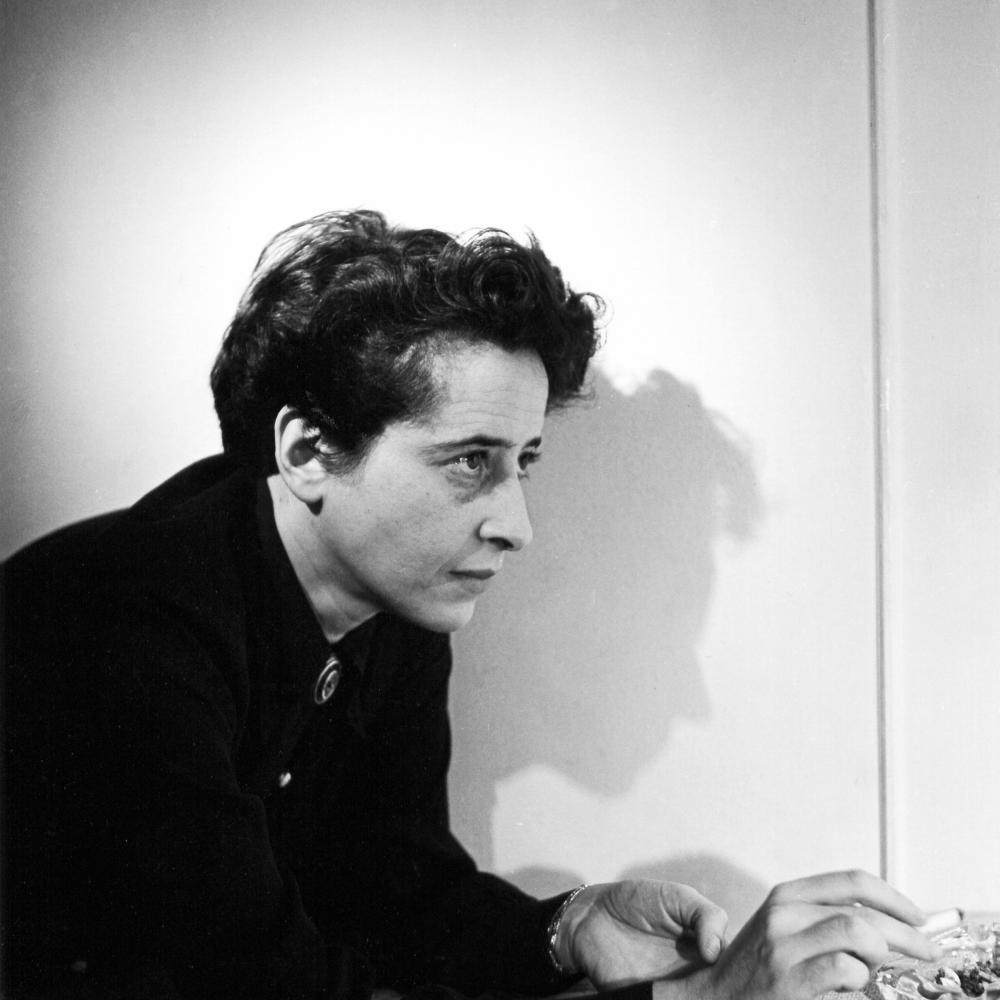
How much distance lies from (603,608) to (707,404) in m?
0.28

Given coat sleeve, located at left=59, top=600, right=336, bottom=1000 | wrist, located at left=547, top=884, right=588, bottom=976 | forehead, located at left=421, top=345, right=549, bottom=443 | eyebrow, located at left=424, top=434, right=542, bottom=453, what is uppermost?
forehead, located at left=421, top=345, right=549, bottom=443

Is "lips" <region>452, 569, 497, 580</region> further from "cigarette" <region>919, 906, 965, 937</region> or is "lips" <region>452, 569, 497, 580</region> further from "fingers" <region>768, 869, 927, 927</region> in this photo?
"cigarette" <region>919, 906, 965, 937</region>

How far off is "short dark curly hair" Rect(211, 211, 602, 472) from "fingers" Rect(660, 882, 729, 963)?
0.61m

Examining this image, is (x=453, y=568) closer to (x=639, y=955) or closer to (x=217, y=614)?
(x=217, y=614)

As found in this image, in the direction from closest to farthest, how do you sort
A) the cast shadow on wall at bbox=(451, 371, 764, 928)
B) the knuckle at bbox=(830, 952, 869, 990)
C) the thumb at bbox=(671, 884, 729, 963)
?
1. the knuckle at bbox=(830, 952, 869, 990)
2. the thumb at bbox=(671, 884, 729, 963)
3. the cast shadow on wall at bbox=(451, 371, 764, 928)

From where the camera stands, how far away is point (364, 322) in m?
1.17

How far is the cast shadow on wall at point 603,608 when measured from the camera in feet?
4.31

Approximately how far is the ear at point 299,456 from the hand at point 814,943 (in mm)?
654

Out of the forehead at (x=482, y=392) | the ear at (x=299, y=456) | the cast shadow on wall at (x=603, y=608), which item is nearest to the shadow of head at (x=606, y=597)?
the cast shadow on wall at (x=603, y=608)

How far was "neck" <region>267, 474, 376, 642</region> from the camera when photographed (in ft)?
3.97

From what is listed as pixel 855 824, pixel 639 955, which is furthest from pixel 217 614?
pixel 855 824

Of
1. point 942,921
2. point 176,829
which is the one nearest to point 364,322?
point 176,829

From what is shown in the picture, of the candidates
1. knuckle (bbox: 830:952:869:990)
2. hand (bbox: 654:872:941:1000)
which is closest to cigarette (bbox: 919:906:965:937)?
hand (bbox: 654:872:941:1000)

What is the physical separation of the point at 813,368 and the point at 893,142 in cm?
30
